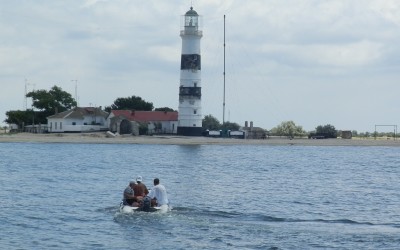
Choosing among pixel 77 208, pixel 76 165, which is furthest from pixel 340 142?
pixel 77 208

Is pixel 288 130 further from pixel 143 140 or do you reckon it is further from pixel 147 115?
pixel 143 140

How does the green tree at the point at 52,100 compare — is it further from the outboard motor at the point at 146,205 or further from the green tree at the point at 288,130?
the outboard motor at the point at 146,205

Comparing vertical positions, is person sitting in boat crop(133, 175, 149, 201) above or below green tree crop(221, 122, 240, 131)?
below

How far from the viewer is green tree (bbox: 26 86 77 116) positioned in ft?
455

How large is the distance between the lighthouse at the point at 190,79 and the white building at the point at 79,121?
17634mm

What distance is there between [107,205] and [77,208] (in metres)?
1.83

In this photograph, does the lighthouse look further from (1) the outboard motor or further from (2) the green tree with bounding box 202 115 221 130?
(1) the outboard motor

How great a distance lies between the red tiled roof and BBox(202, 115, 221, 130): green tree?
9.98 metres

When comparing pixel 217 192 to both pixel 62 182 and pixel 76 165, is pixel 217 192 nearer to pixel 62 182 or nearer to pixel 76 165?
pixel 62 182

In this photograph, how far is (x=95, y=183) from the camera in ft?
181

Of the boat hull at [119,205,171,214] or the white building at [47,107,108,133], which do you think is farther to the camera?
the white building at [47,107,108,133]

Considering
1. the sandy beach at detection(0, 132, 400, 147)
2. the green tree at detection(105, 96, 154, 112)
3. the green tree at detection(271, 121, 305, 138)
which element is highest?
the green tree at detection(105, 96, 154, 112)

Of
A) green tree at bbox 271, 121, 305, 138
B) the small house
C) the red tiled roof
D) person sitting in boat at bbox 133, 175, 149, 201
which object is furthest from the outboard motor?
green tree at bbox 271, 121, 305, 138

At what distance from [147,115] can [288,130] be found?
2866 centimetres
